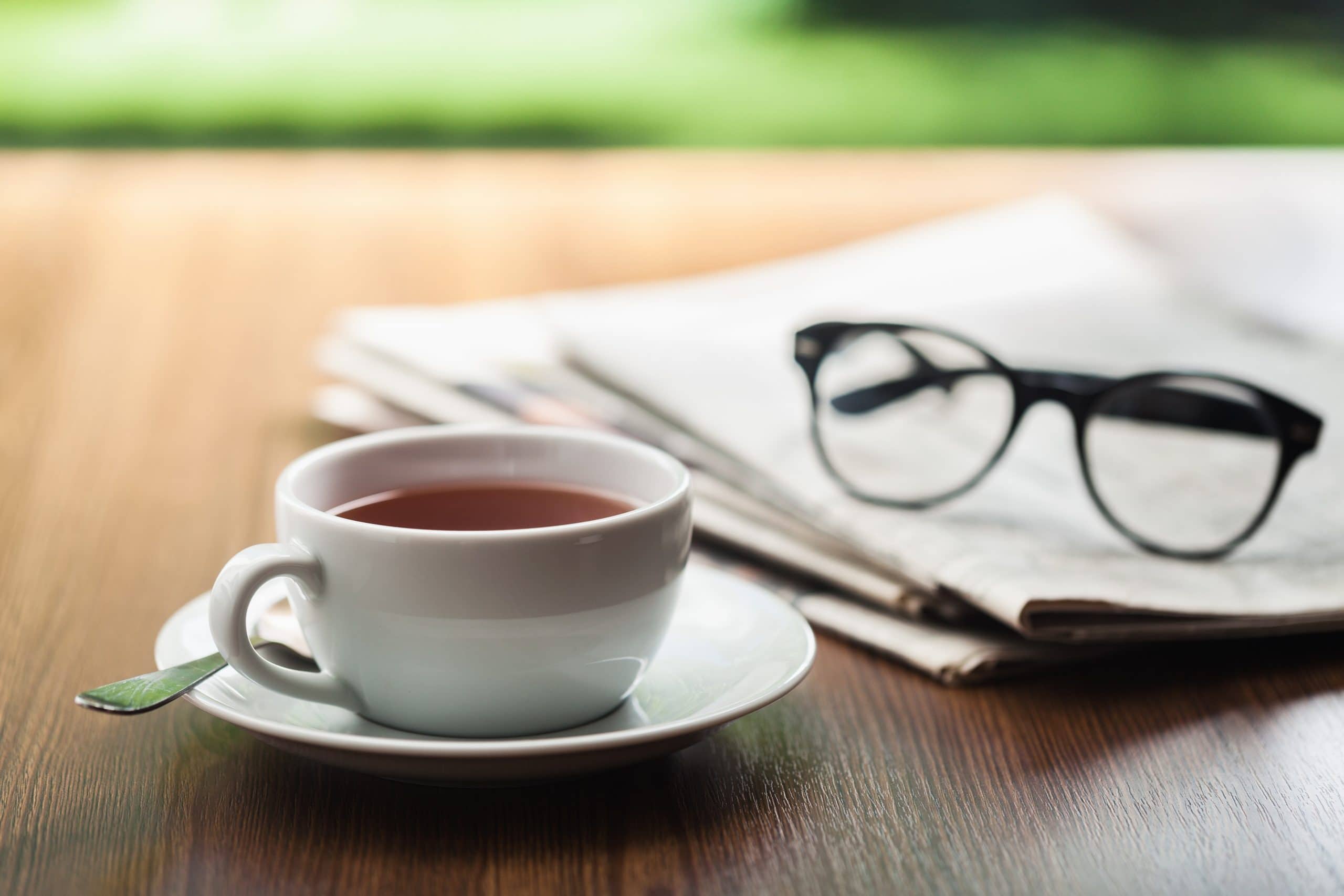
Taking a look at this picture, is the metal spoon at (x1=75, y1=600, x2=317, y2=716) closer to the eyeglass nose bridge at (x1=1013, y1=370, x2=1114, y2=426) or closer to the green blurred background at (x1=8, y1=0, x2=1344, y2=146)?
the eyeglass nose bridge at (x1=1013, y1=370, x2=1114, y2=426)

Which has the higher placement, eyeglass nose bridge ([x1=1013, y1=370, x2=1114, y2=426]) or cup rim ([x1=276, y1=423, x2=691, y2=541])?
cup rim ([x1=276, y1=423, x2=691, y2=541])

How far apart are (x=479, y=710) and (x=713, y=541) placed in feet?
0.81

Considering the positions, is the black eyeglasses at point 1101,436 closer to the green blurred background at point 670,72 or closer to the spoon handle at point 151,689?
the spoon handle at point 151,689

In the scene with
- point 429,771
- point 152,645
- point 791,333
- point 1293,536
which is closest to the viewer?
point 429,771

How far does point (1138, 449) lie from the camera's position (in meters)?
0.69

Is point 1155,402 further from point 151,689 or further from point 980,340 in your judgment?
point 151,689

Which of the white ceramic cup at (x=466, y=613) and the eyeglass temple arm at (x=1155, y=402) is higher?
the white ceramic cup at (x=466, y=613)

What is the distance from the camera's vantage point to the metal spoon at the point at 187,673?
341 millimetres

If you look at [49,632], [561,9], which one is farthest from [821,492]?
[561,9]

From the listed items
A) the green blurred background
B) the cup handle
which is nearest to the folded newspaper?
the cup handle

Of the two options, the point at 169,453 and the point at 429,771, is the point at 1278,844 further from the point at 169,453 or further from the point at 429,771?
the point at 169,453

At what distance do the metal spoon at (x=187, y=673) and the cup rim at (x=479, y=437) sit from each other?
6cm

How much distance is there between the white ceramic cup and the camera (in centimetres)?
36

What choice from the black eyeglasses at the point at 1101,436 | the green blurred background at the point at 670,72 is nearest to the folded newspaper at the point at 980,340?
the black eyeglasses at the point at 1101,436
